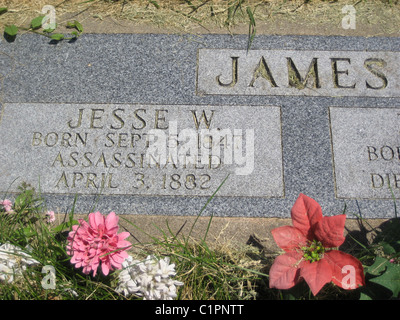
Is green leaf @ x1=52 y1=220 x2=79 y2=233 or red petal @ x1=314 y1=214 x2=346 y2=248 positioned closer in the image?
red petal @ x1=314 y1=214 x2=346 y2=248

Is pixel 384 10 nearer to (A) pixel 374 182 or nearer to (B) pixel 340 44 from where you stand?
(B) pixel 340 44

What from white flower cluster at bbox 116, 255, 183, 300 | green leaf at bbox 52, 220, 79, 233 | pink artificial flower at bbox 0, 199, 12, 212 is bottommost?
white flower cluster at bbox 116, 255, 183, 300

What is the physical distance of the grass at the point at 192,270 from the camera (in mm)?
1794

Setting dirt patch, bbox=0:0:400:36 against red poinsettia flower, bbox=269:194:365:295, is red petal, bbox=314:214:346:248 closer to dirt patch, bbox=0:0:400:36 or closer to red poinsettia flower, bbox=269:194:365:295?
red poinsettia flower, bbox=269:194:365:295

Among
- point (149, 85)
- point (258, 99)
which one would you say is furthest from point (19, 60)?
point (258, 99)

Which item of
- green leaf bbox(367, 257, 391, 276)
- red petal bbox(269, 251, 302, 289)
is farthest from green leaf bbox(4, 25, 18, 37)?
green leaf bbox(367, 257, 391, 276)

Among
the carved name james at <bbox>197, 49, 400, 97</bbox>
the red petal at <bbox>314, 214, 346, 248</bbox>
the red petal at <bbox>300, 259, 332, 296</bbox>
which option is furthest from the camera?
the carved name james at <bbox>197, 49, 400, 97</bbox>

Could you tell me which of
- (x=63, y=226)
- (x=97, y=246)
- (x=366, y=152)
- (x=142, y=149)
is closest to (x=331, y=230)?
(x=366, y=152)

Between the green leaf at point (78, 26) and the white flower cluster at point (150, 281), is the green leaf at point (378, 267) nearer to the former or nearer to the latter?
the white flower cluster at point (150, 281)

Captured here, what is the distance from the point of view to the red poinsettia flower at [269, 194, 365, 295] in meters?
1.57

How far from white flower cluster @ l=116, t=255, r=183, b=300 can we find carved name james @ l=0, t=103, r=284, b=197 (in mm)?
586

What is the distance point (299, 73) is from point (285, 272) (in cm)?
145

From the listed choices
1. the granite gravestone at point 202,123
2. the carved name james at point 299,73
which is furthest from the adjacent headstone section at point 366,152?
the carved name james at point 299,73
